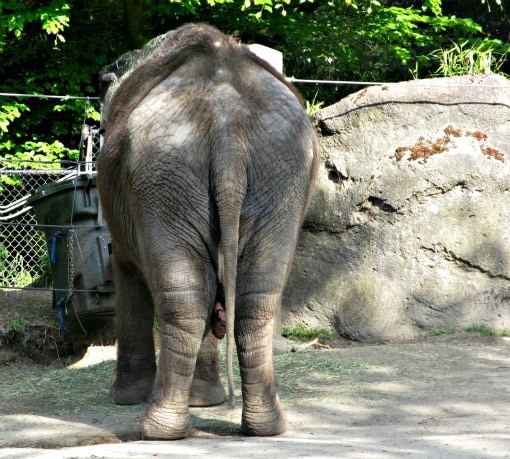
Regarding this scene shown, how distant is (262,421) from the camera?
514 centimetres

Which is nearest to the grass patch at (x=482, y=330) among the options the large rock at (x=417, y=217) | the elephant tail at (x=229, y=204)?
the large rock at (x=417, y=217)

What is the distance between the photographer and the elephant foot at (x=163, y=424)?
5039mm

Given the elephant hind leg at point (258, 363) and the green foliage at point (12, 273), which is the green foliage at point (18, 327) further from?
the elephant hind leg at point (258, 363)

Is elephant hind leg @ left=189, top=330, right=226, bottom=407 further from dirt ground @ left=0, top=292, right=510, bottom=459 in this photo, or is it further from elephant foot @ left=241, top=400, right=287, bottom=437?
elephant foot @ left=241, top=400, right=287, bottom=437

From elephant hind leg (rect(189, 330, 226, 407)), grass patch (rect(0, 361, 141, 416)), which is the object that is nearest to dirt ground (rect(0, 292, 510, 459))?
grass patch (rect(0, 361, 141, 416))

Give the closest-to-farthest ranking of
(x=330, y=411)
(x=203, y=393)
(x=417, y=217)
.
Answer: (x=330, y=411), (x=203, y=393), (x=417, y=217)

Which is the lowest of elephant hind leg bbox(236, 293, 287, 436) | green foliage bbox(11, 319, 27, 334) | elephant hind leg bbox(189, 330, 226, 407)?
green foliage bbox(11, 319, 27, 334)

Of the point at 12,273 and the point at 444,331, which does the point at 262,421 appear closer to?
the point at 444,331

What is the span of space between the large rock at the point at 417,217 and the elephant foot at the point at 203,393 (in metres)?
3.26

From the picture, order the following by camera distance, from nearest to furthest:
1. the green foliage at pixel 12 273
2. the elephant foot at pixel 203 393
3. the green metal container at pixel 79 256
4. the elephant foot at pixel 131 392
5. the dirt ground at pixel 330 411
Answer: the dirt ground at pixel 330 411 → the elephant foot at pixel 203 393 → the elephant foot at pixel 131 392 → the green metal container at pixel 79 256 → the green foliage at pixel 12 273

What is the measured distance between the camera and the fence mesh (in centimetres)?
1076

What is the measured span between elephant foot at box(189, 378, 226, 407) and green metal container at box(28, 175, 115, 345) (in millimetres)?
2124

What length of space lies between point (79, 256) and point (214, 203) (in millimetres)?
3682

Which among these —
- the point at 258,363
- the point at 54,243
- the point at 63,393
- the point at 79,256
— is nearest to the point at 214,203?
the point at 258,363
